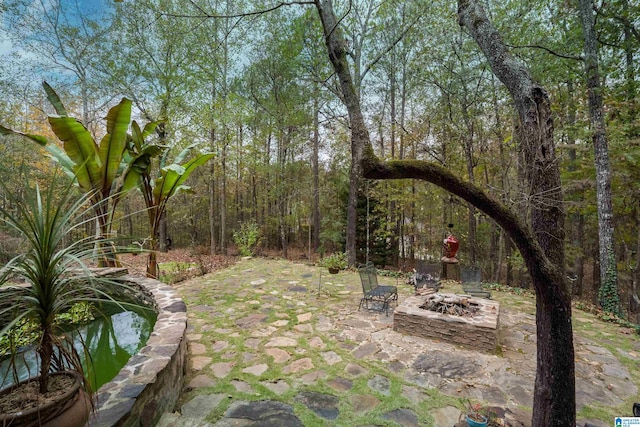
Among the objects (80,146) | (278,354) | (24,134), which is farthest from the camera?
(80,146)

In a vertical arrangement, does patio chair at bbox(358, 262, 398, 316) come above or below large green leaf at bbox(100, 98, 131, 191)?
below

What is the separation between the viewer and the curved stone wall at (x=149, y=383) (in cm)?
167

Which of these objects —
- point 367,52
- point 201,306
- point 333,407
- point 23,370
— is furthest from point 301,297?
point 367,52

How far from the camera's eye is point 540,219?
190 centimetres

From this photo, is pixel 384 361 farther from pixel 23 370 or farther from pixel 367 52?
pixel 367 52

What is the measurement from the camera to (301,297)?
5441 mm

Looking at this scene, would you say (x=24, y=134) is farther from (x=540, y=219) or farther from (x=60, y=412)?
(x=540, y=219)

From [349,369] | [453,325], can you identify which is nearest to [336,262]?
[453,325]

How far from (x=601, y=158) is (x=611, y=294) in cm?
244

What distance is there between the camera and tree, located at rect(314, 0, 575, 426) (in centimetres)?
175

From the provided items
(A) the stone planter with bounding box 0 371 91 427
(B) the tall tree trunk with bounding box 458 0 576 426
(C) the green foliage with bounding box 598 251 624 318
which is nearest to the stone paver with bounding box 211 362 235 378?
(A) the stone planter with bounding box 0 371 91 427

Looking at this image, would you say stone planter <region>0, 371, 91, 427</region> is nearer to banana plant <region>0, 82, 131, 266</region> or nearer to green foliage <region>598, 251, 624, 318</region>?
banana plant <region>0, 82, 131, 266</region>

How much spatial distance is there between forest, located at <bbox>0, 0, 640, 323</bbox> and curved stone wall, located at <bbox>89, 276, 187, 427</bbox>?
209 inches

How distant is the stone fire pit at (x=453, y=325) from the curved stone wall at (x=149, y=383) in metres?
2.80
